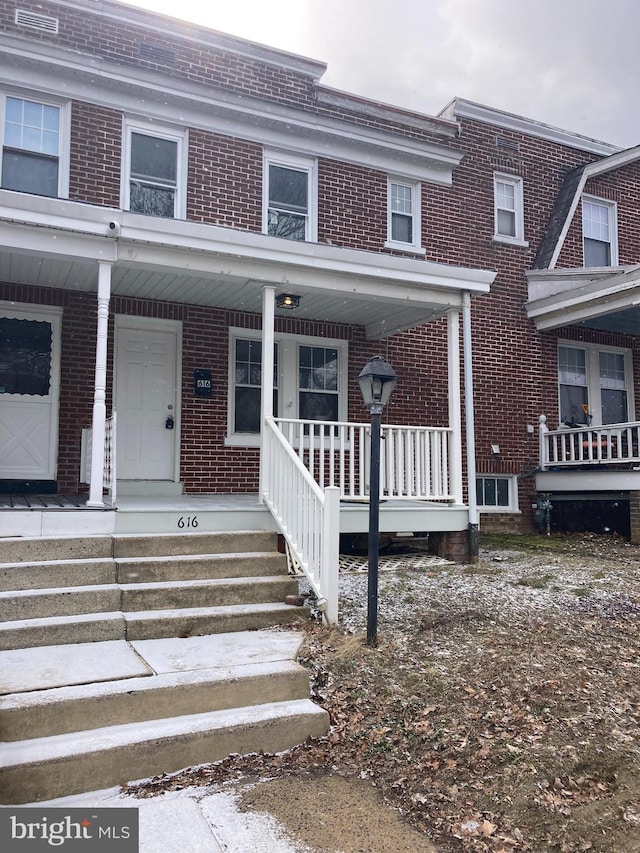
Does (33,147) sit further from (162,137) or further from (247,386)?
(247,386)

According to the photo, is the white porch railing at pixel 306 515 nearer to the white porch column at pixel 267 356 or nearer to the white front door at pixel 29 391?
the white porch column at pixel 267 356

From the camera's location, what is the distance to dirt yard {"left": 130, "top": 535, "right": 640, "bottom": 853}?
115 inches

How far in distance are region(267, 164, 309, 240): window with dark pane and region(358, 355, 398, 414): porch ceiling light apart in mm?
5403

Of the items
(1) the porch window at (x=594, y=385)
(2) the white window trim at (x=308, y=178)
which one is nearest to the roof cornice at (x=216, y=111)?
(2) the white window trim at (x=308, y=178)

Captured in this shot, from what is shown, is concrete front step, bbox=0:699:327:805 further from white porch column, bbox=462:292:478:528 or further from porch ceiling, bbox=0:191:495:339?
white porch column, bbox=462:292:478:528

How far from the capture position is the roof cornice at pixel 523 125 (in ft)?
37.2

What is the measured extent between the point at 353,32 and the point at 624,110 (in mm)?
9514

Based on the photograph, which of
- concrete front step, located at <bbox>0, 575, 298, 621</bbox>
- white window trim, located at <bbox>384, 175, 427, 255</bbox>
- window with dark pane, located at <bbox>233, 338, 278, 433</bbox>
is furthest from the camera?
white window trim, located at <bbox>384, 175, 427, 255</bbox>

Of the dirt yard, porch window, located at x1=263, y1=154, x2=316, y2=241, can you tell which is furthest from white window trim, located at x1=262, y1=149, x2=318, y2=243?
the dirt yard

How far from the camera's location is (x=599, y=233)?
1248cm

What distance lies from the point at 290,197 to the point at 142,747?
27.6ft

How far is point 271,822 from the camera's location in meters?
2.91

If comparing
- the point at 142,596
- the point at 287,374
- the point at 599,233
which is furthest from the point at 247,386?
the point at 599,233

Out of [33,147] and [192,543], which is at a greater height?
[33,147]
